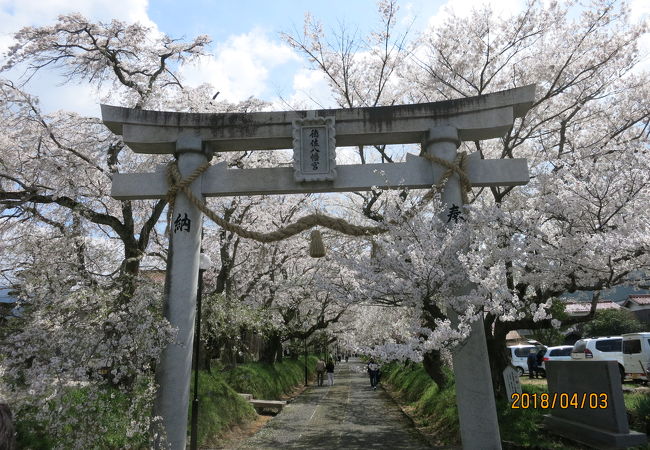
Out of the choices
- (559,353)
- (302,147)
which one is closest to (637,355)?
(559,353)

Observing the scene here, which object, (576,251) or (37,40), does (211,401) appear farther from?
(37,40)

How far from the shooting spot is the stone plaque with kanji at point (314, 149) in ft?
22.8

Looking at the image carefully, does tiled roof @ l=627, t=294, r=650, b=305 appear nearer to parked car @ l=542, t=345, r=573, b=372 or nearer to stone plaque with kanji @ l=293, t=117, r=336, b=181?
parked car @ l=542, t=345, r=573, b=372

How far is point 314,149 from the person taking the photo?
706 cm

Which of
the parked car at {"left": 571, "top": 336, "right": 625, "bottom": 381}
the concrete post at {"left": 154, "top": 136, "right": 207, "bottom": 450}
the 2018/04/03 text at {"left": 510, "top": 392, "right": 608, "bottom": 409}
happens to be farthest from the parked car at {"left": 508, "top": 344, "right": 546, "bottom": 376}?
the concrete post at {"left": 154, "top": 136, "right": 207, "bottom": 450}

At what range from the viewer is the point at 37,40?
10.6 meters

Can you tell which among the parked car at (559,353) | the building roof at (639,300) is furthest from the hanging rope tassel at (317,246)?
the building roof at (639,300)

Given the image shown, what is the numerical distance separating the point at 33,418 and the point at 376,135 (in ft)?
24.3

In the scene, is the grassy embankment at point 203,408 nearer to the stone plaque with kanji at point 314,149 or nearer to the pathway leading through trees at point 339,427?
the pathway leading through trees at point 339,427

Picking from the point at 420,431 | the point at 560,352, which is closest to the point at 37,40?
the point at 420,431

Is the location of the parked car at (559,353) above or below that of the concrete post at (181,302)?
below

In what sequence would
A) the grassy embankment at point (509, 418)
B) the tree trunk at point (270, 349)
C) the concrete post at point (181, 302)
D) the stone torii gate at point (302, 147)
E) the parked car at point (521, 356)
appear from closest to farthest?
A: the concrete post at point (181, 302) < the stone torii gate at point (302, 147) < the grassy embankment at point (509, 418) < the tree trunk at point (270, 349) < the parked car at point (521, 356)

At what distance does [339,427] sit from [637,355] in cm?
1254

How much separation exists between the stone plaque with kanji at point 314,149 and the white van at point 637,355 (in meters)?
16.4
